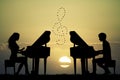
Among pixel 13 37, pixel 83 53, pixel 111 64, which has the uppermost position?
pixel 13 37

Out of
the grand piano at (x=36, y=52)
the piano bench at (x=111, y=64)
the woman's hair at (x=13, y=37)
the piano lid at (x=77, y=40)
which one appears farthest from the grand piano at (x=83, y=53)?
the woman's hair at (x=13, y=37)

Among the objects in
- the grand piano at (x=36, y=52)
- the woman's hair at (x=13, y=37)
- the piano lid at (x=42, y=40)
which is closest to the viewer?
the woman's hair at (x=13, y=37)

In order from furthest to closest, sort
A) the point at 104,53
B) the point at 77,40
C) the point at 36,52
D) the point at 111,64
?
the point at 77,40, the point at 36,52, the point at 111,64, the point at 104,53

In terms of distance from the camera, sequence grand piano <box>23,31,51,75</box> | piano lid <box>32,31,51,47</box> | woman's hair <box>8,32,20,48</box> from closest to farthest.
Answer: woman's hair <box>8,32,20,48</box> → grand piano <box>23,31,51,75</box> → piano lid <box>32,31,51,47</box>

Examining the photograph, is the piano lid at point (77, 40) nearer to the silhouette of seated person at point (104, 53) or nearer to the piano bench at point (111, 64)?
the silhouette of seated person at point (104, 53)

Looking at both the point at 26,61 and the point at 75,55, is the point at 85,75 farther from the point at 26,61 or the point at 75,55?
the point at 26,61

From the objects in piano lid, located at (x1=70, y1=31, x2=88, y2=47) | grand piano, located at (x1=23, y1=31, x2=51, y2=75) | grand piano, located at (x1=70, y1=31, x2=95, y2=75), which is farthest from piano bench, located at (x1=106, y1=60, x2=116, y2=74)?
grand piano, located at (x1=23, y1=31, x2=51, y2=75)

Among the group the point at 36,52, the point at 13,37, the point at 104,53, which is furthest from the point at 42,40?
the point at 104,53

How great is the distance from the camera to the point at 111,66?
38.2 ft

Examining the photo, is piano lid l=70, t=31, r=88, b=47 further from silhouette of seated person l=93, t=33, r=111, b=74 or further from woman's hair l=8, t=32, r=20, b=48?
woman's hair l=8, t=32, r=20, b=48

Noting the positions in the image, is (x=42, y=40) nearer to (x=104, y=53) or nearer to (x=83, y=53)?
(x=83, y=53)

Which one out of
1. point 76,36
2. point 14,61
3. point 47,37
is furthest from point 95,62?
point 14,61

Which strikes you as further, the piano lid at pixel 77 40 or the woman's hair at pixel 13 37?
the piano lid at pixel 77 40

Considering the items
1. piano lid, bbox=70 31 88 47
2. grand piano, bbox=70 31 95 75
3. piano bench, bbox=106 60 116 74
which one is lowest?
piano bench, bbox=106 60 116 74
